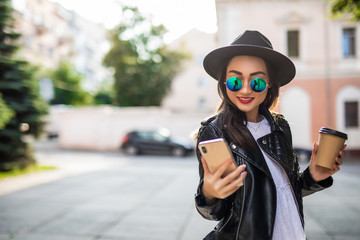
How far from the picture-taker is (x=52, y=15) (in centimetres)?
3975

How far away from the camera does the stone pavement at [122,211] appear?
4.21 m

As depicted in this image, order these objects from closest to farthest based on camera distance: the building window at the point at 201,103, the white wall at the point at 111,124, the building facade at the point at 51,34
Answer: the white wall at the point at 111,124
the building facade at the point at 51,34
the building window at the point at 201,103

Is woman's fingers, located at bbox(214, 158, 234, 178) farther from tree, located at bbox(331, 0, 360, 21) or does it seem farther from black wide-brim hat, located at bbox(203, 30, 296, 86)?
tree, located at bbox(331, 0, 360, 21)

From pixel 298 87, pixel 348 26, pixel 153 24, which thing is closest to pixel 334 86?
pixel 298 87

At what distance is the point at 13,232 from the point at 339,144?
434 cm

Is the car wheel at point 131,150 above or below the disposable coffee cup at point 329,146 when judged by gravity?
below

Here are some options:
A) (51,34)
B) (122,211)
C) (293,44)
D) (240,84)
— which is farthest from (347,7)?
(51,34)

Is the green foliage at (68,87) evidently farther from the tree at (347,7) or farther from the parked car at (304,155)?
the tree at (347,7)

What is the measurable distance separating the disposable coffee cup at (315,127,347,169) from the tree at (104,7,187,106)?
86.9 feet

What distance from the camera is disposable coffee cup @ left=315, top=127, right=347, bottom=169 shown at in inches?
60.0

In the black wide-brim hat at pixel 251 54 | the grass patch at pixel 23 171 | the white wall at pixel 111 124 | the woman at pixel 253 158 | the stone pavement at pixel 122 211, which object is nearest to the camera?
the woman at pixel 253 158

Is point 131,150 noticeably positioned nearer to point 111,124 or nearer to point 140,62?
point 111,124

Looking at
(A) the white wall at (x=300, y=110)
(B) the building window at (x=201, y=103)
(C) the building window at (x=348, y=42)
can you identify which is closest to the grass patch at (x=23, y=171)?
(A) the white wall at (x=300, y=110)


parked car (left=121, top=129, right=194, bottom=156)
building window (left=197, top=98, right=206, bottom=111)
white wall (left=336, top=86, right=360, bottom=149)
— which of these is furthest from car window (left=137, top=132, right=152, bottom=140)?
building window (left=197, top=98, right=206, bottom=111)
